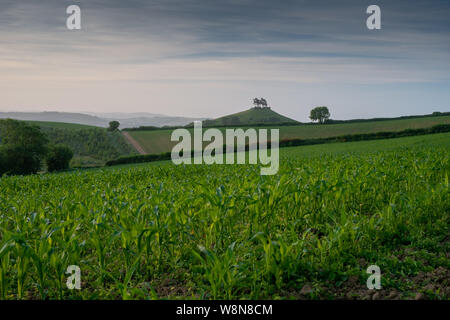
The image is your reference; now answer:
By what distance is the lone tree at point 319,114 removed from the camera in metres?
86.2

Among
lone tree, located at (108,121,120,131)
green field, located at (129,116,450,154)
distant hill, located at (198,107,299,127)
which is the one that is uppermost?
distant hill, located at (198,107,299,127)

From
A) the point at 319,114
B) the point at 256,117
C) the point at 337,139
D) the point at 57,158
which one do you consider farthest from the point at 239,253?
the point at 256,117

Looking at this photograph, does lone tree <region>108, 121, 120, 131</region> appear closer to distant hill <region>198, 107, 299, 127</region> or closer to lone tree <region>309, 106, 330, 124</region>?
distant hill <region>198, 107, 299, 127</region>

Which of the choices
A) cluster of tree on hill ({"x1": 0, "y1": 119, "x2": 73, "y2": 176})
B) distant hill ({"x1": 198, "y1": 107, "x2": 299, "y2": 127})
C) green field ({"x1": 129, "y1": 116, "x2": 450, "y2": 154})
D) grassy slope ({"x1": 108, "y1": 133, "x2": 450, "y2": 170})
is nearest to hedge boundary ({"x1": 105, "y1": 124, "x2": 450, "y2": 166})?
green field ({"x1": 129, "y1": 116, "x2": 450, "y2": 154})

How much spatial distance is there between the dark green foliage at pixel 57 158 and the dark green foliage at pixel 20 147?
137 cm

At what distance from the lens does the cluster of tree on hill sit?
51000mm

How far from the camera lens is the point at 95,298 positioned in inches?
163

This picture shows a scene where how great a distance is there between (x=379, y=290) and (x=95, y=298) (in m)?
3.78

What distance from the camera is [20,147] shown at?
52.0 metres

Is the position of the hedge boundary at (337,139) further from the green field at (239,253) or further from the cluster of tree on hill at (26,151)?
the green field at (239,253)

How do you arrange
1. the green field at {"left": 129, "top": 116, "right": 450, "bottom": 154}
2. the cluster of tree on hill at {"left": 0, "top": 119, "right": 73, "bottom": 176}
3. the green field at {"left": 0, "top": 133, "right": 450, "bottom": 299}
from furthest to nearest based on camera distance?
the green field at {"left": 129, "top": 116, "right": 450, "bottom": 154}
the cluster of tree on hill at {"left": 0, "top": 119, "right": 73, "bottom": 176}
the green field at {"left": 0, "top": 133, "right": 450, "bottom": 299}

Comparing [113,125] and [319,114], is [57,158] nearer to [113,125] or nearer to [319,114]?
[113,125]

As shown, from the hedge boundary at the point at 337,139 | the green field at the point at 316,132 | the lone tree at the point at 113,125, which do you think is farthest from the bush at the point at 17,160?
the lone tree at the point at 113,125
